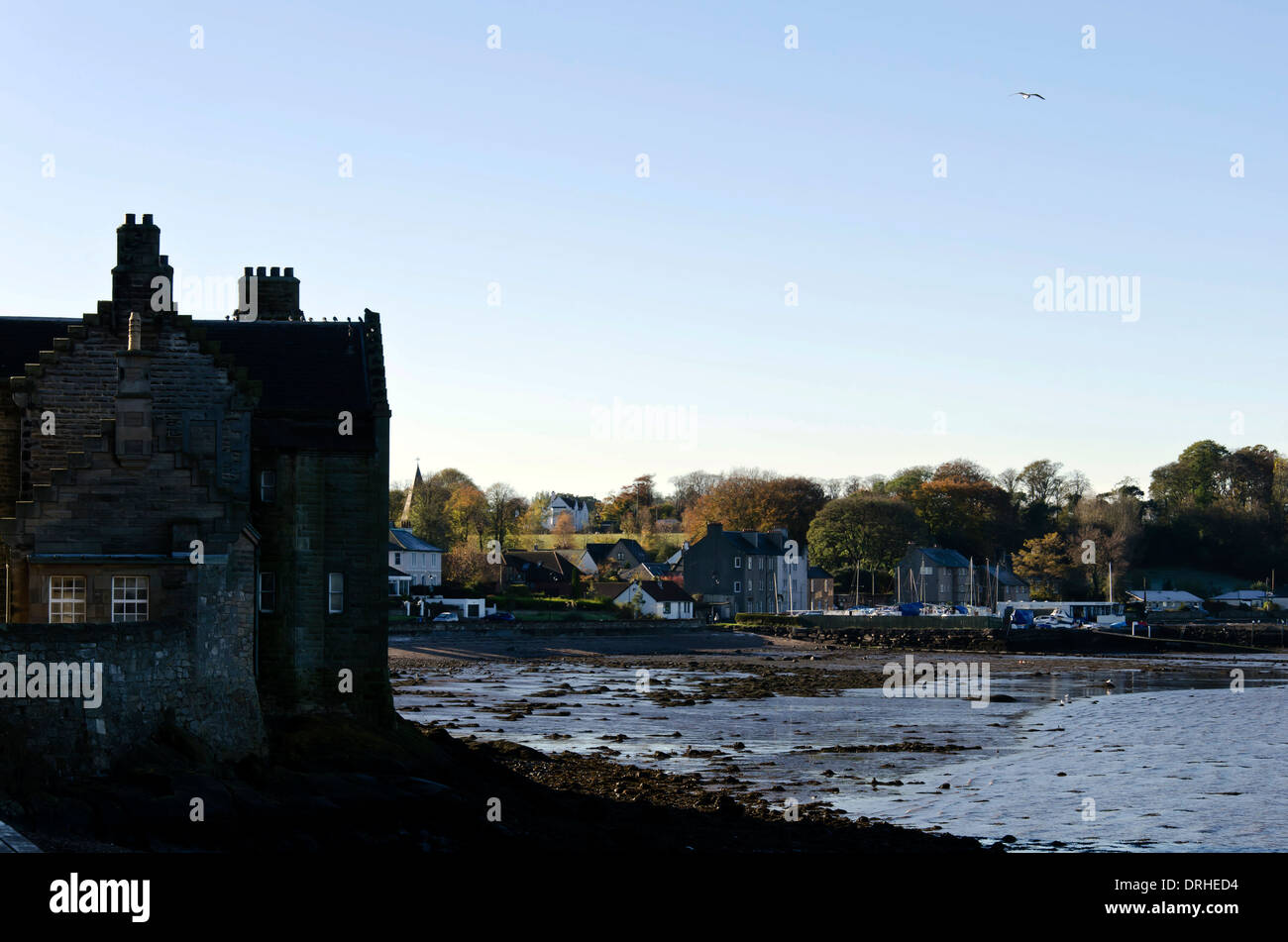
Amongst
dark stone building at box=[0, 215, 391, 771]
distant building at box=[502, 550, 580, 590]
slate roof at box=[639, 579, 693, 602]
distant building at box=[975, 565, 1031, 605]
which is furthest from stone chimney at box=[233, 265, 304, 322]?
distant building at box=[975, 565, 1031, 605]

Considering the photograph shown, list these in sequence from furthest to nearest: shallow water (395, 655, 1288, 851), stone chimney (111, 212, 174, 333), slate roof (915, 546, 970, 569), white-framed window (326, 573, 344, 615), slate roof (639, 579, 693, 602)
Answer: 1. slate roof (915, 546, 970, 569)
2. slate roof (639, 579, 693, 602)
3. shallow water (395, 655, 1288, 851)
4. white-framed window (326, 573, 344, 615)
5. stone chimney (111, 212, 174, 333)

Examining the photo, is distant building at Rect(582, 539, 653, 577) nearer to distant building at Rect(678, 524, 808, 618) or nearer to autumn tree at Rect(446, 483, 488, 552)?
autumn tree at Rect(446, 483, 488, 552)

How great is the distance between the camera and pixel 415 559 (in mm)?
117688

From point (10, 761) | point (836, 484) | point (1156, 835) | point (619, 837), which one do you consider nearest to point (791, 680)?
point (1156, 835)

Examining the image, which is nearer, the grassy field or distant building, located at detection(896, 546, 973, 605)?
distant building, located at detection(896, 546, 973, 605)

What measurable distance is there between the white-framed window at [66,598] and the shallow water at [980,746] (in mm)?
15715

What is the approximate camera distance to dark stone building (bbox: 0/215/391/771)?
21.8 metres

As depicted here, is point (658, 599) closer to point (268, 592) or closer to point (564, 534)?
Answer: point (564, 534)

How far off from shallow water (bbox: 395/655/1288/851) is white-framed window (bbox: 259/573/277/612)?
1188 cm

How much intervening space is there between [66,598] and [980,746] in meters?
29.4

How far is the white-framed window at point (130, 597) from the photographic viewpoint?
2297 centimetres

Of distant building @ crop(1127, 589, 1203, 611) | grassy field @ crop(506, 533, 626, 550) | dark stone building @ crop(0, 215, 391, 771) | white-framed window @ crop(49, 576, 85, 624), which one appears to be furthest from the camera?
grassy field @ crop(506, 533, 626, 550)

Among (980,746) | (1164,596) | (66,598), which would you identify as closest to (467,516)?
(1164,596)
